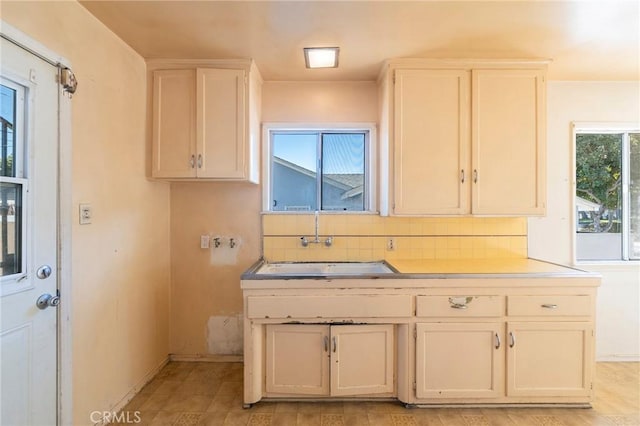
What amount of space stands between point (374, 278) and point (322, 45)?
1.60 metres

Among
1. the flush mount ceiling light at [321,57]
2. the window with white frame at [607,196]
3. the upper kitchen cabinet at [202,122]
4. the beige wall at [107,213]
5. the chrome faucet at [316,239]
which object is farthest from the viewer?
the window with white frame at [607,196]

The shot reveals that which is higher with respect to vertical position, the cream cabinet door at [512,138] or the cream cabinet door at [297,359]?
the cream cabinet door at [512,138]

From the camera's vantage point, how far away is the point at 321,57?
7.61ft

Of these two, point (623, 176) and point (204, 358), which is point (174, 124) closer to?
point (204, 358)

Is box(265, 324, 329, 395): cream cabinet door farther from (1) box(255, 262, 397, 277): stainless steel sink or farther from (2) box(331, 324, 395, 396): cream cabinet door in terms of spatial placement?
(1) box(255, 262, 397, 277): stainless steel sink

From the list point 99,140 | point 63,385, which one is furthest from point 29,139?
point 63,385

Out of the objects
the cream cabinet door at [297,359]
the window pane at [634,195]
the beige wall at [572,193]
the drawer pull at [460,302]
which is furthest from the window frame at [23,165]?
the window pane at [634,195]

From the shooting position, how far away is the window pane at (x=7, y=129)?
1.36 m

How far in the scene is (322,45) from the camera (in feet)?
7.09

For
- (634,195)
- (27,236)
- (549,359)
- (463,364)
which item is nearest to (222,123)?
(27,236)

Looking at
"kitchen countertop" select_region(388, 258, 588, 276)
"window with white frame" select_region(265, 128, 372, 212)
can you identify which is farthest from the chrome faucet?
"kitchen countertop" select_region(388, 258, 588, 276)

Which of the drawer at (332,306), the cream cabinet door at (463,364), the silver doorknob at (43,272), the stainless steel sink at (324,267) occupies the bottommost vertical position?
the cream cabinet door at (463,364)

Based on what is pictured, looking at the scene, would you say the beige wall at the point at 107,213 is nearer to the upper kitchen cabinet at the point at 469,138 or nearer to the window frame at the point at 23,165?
the window frame at the point at 23,165

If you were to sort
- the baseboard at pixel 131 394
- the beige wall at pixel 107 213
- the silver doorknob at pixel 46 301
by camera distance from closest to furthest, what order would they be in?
the silver doorknob at pixel 46 301
the beige wall at pixel 107 213
the baseboard at pixel 131 394
